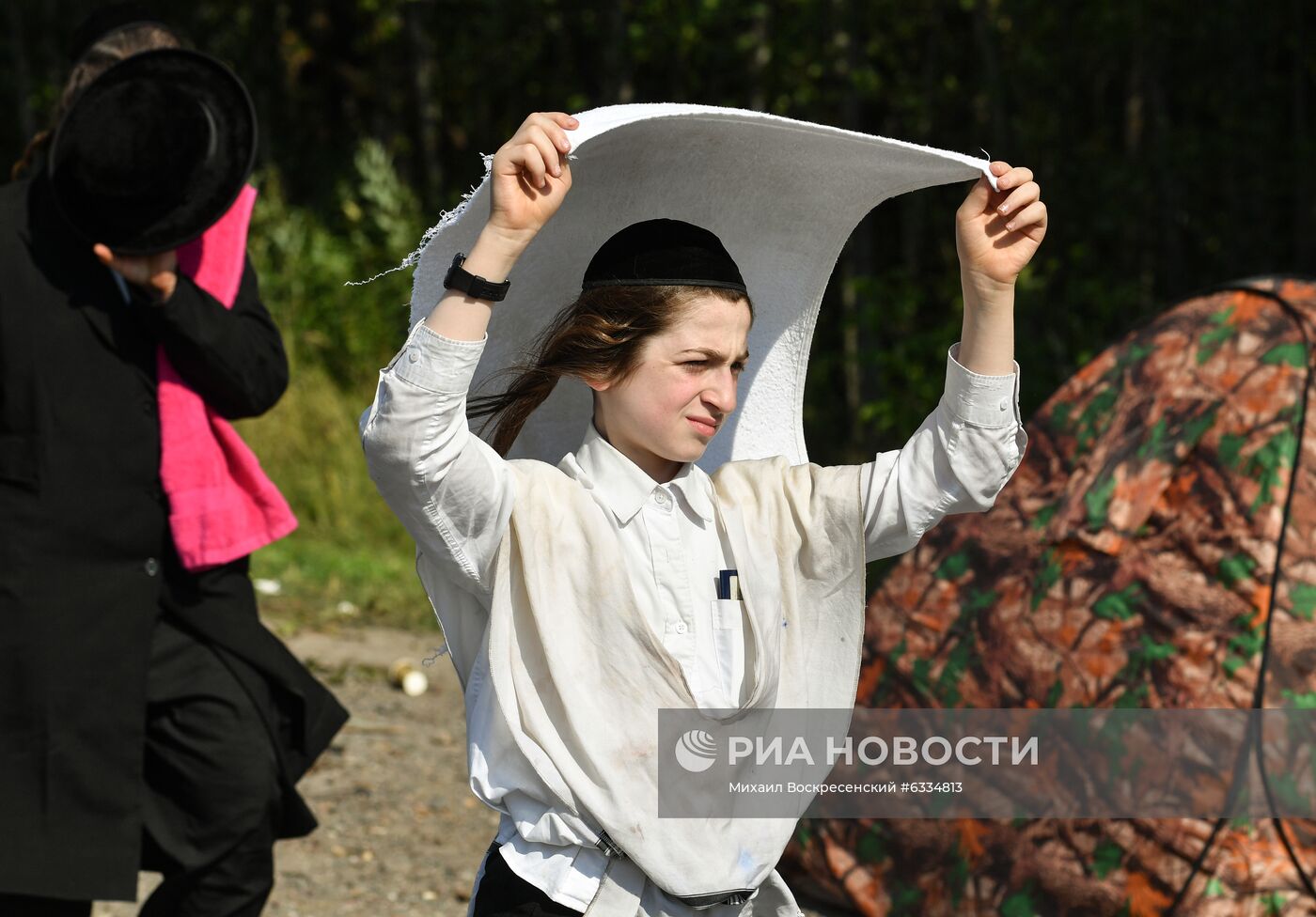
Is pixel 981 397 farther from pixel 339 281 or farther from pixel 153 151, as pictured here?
pixel 339 281

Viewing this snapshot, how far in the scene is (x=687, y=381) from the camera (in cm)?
198

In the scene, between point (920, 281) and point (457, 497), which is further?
point (920, 281)

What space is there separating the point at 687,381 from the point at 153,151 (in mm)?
1272

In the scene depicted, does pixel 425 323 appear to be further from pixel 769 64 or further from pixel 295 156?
pixel 295 156

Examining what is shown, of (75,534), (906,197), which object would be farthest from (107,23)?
(906,197)

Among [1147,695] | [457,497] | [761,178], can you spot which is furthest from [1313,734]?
[457,497]

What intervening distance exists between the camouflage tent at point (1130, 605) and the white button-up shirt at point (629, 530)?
1.73 metres

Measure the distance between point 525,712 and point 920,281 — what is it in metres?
10.8

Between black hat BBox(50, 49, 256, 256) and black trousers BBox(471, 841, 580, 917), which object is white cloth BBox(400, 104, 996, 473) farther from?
black hat BBox(50, 49, 256, 256)

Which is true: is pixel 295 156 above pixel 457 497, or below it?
below

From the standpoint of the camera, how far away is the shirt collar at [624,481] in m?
2.02

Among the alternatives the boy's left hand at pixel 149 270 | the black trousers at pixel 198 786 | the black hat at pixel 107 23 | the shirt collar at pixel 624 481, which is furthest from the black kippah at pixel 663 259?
the black hat at pixel 107 23

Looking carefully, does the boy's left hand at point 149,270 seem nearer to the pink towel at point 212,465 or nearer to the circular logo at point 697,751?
the pink towel at point 212,465

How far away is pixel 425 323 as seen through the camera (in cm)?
179
